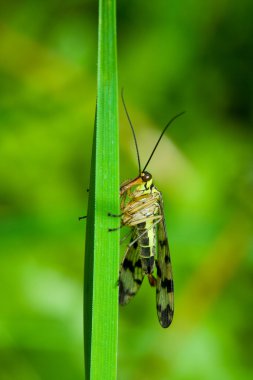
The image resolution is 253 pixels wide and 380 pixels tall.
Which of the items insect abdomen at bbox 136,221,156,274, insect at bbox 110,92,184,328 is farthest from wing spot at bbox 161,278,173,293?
insect abdomen at bbox 136,221,156,274

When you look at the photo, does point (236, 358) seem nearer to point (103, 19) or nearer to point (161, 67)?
point (161, 67)

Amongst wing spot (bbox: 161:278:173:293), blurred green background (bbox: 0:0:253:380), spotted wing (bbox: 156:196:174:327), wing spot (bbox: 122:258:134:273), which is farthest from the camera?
blurred green background (bbox: 0:0:253:380)

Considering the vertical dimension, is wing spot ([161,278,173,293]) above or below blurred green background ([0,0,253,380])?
below

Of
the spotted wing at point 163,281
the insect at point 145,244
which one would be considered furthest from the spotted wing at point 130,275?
the spotted wing at point 163,281

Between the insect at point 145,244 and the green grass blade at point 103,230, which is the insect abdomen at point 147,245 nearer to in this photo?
the insect at point 145,244

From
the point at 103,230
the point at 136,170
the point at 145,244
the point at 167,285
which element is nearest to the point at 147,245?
the point at 145,244

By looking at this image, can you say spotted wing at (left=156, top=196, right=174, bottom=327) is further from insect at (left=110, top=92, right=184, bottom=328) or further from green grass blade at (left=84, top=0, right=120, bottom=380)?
green grass blade at (left=84, top=0, right=120, bottom=380)
